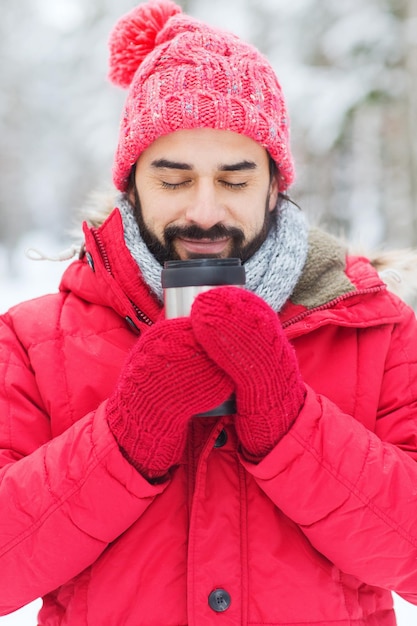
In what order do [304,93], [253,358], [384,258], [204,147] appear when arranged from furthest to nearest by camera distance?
[304,93]
[384,258]
[204,147]
[253,358]

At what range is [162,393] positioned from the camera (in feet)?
4.35

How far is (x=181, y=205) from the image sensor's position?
1.65m

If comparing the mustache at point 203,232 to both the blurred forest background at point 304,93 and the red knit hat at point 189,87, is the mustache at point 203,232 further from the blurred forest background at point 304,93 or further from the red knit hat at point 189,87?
the blurred forest background at point 304,93

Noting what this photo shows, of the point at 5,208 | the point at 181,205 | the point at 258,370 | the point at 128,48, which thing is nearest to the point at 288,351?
the point at 258,370

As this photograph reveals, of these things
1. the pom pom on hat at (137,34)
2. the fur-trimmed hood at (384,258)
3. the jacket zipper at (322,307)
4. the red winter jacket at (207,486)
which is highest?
the pom pom on hat at (137,34)

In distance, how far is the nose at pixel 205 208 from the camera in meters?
1.60

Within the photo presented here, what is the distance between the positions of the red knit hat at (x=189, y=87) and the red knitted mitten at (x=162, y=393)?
58cm

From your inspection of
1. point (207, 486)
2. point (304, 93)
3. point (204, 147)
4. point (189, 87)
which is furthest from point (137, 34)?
point (304, 93)

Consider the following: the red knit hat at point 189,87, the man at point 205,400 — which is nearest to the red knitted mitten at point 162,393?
the man at point 205,400

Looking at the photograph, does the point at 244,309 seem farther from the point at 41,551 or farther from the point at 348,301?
the point at 41,551

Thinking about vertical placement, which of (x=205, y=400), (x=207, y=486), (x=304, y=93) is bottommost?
(x=207, y=486)

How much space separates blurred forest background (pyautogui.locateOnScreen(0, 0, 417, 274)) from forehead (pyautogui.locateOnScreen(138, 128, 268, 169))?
3600 mm

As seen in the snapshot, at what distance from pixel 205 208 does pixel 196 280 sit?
312 millimetres

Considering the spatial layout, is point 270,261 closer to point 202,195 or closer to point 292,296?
point 292,296
